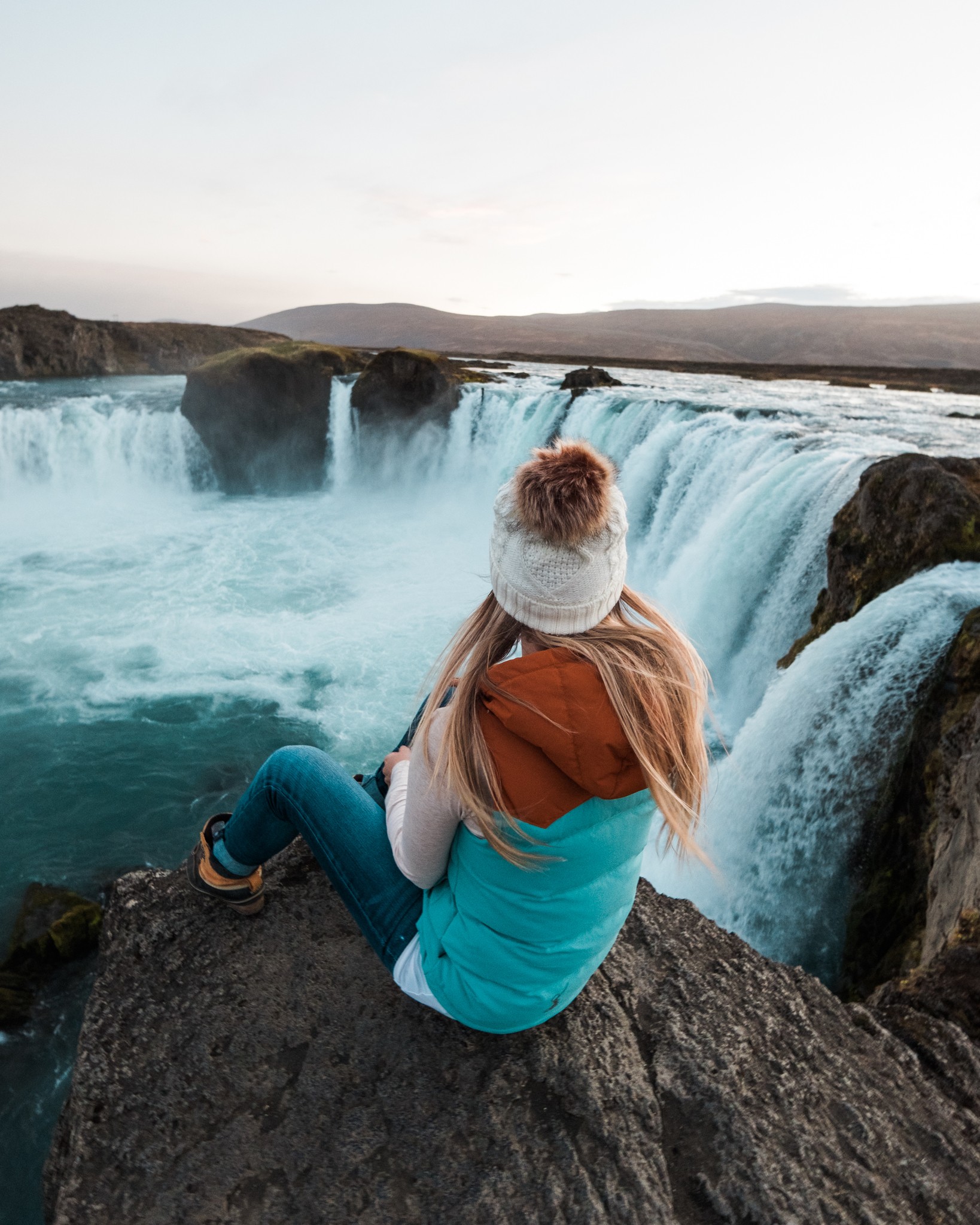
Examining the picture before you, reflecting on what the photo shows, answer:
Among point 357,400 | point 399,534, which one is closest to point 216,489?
point 357,400

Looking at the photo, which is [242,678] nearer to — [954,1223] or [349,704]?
[349,704]

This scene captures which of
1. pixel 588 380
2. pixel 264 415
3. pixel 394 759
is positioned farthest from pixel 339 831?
pixel 264 415

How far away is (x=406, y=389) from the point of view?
19.2 metres

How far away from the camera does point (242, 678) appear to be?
9219mm

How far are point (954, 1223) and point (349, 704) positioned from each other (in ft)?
24.9

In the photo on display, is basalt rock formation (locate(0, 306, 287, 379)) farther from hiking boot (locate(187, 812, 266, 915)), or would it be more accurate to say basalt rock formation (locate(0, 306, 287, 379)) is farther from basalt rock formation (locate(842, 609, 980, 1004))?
hiking boot (locate(187, 812, 266, 915))

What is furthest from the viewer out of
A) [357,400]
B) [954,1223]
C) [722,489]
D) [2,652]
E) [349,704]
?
[357,400]

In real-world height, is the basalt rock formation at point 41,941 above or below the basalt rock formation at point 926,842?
below

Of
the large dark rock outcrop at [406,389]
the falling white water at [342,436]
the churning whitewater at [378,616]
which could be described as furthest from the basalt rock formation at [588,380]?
the falling white water at [342,436]

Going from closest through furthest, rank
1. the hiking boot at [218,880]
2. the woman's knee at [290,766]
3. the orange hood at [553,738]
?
the orange hood at [553,738], the woman's knee at [290,766], the hiking boot at [218,880]

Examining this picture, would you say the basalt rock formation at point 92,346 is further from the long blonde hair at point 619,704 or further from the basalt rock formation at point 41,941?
the long blonde hair at point 619,704

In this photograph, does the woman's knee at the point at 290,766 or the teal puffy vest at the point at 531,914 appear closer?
the teal puffy vest at the point at 531,914

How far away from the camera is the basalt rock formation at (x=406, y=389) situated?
19.2 meters

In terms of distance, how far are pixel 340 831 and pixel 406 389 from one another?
61.0 ft
